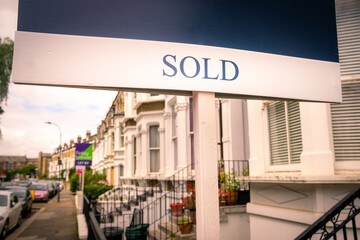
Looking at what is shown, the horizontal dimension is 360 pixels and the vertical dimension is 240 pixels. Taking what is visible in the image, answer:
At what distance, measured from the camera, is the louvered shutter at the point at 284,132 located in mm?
5645

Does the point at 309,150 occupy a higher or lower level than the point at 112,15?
lower

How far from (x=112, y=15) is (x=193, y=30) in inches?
29.9

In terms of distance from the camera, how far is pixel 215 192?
9.30ft

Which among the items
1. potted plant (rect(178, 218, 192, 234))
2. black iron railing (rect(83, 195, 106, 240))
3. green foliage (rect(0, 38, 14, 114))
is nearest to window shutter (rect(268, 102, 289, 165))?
potted plant (rect(178, 218, 192, 234))

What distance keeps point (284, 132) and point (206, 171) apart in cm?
362

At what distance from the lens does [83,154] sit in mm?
14984

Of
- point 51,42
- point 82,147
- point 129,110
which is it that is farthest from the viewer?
point 129,110

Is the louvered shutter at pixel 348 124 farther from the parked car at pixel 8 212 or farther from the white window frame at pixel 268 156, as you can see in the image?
the parked car at pixel 8 212

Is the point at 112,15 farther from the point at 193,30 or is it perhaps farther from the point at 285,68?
the point at 285,68

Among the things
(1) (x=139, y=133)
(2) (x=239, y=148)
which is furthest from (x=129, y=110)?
(2) (x=239, y=148)

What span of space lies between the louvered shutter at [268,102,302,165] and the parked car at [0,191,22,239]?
950 centimetres

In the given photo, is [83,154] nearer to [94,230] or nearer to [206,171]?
[94,230]

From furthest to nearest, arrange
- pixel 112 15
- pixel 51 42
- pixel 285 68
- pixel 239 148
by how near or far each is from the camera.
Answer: pixel 239 148
pixel 285 68
pixel 112 15
pixel 51 42

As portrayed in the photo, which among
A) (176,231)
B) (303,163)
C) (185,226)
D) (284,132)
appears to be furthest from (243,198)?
(303,163)
